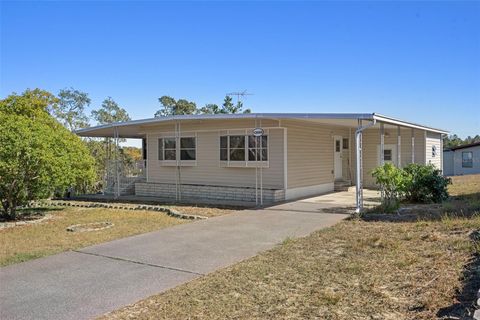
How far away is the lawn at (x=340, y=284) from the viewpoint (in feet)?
13.2

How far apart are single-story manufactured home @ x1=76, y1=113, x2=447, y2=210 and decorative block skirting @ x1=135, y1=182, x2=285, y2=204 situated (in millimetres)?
32

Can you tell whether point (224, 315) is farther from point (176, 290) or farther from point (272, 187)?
point (272, 187)

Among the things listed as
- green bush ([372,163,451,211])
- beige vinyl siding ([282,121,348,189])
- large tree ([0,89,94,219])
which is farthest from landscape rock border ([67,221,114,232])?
green bush ([372,163,451,211])

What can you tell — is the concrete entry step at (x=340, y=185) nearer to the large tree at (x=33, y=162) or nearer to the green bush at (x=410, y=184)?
the green bush at (x=410, y=184)

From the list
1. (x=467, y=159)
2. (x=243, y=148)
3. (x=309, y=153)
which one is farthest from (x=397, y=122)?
(x=467, y=159)

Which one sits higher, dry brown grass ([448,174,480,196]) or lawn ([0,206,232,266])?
dry brown grass ([448,174,480,196])

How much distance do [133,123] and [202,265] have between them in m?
10.4

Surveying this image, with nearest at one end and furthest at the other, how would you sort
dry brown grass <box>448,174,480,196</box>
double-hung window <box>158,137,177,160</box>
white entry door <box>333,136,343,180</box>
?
1. dry brown grass <box>448,174,480,196</box>
2. double-hung window <box>158,137,177,160</box>
3. white entry door <box>333,136,343,180</box>

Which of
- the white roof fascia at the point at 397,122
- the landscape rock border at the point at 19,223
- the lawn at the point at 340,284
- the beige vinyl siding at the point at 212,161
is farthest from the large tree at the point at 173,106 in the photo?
the lawn at the point at 340,284

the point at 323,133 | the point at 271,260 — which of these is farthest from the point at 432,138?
the point at 271,260

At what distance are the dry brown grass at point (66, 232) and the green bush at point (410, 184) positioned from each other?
5.37 meters

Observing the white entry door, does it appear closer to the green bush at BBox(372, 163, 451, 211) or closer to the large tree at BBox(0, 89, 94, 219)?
the green bush at BBox(372, 163, 451, 211)

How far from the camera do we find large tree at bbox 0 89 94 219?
31.6ft

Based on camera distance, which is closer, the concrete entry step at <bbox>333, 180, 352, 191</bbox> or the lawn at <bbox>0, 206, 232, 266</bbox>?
the lawn at <bbox>0, 206, 232, 266</bbox>
